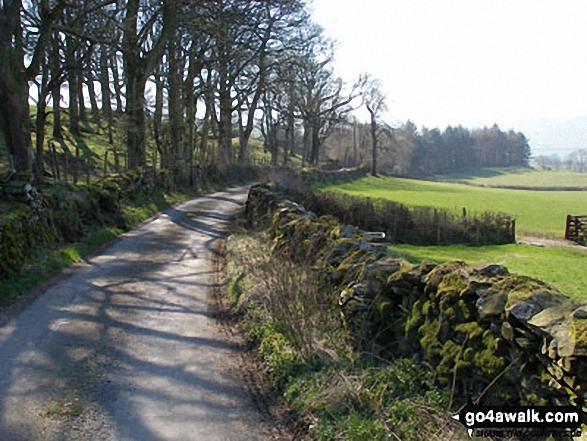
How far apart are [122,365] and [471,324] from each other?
166 inches

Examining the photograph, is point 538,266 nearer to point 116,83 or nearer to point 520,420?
point 520,420

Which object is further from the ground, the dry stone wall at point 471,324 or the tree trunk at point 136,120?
the tree trunk at point 136,120

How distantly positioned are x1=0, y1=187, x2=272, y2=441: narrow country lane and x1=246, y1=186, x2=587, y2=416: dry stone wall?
1811 mm

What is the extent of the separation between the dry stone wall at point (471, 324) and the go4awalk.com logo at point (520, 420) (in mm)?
85

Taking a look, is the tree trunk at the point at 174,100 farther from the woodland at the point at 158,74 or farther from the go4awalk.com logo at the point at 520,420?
the go4awalk.com logo at the point at 520,420

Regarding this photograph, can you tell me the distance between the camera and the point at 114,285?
423 inches

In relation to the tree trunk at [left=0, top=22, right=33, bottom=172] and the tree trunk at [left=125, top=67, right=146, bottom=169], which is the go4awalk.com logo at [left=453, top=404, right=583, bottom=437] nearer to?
the tree trunk at [left=0, top=22, right=33, bottom=172]

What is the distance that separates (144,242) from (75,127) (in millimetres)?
28563

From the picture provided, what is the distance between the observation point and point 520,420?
14.4 ft

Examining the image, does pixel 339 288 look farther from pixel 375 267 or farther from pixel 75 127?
pixel 75 127

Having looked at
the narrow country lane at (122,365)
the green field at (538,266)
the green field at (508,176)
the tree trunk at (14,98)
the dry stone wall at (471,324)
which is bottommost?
the green field at (508,176)

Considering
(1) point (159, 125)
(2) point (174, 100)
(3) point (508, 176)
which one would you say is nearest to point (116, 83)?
(1) point (159, 125)

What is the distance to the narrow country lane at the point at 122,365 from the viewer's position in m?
5.34

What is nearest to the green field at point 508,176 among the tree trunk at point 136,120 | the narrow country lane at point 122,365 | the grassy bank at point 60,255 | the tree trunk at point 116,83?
the tree trunk at point 116,83
